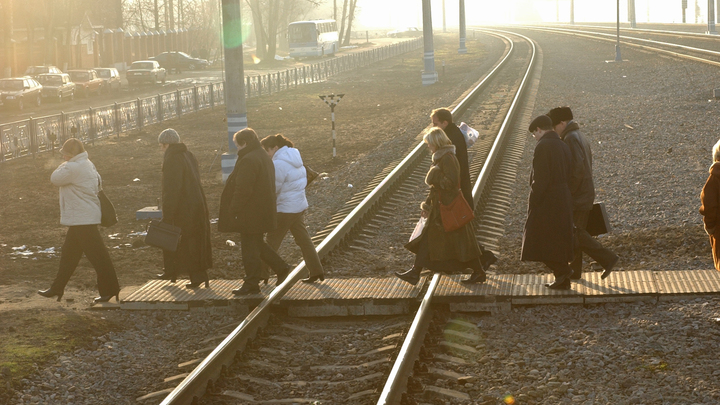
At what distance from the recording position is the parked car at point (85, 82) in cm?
4188

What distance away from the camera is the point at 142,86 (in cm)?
4928

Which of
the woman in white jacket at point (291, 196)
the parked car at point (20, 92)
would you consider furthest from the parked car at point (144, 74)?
the woman in white jacket at point (291, 196)

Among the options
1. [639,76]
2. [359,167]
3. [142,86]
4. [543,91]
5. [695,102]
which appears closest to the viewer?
[359,167]

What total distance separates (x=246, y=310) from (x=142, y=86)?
141 ft

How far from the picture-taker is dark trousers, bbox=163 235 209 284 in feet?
29.0

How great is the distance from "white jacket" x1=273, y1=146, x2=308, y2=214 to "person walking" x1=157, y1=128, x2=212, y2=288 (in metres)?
0.78

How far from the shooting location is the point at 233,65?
52.5 ft

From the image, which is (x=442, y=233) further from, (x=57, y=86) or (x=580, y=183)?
(x=57, y=86)

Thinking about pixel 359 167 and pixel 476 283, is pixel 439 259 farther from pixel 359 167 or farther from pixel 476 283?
pixel 359 167

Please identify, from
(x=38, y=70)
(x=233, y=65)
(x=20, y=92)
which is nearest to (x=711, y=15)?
(x=38, y=70)

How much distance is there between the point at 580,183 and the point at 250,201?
3020mm

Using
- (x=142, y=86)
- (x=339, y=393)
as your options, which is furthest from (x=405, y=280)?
(x=142, y=86)

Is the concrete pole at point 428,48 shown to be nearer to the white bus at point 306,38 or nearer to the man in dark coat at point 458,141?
the white bus at point 306,38

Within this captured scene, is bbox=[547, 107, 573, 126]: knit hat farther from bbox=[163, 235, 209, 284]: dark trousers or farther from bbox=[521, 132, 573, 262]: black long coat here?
bbox=[163, 235, 209, 284]: dark trousers
